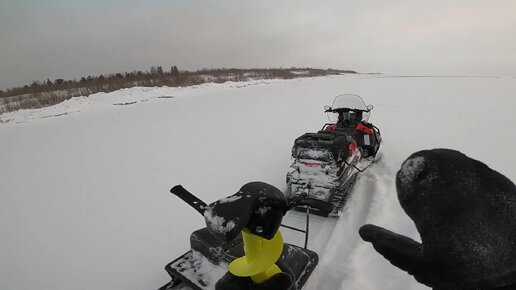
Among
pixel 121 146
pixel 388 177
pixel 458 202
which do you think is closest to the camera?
pixel 458 202

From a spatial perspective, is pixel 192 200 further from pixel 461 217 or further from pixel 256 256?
pixel 461 217

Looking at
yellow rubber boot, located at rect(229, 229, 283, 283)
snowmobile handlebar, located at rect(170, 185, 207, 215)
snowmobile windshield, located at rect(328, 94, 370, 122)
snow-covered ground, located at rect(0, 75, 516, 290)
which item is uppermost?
snowmobile windshield, located at rect(328, 94, 370, 122)

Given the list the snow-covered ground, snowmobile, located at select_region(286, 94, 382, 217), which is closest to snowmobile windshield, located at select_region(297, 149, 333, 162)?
snowmobile, located at select_region(286, 94, 382, 217)

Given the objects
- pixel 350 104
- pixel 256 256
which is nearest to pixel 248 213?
pixel 256 256

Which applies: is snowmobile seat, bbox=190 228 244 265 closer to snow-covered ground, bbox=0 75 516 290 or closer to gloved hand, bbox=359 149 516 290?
snow-covered ground, bbox=0 75 516 290

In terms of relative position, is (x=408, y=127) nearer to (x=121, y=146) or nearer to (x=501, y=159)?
(x=501, y=159)

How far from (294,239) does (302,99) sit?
9.10 m

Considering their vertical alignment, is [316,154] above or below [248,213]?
below

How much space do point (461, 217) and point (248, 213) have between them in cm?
73

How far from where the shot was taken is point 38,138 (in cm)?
616

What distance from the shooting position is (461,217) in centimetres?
82

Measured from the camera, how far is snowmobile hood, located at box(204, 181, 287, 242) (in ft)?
3.87

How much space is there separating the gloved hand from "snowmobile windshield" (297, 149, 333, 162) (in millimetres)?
2180

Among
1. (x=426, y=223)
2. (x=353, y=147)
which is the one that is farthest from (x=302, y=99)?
(x=426, y=223)
